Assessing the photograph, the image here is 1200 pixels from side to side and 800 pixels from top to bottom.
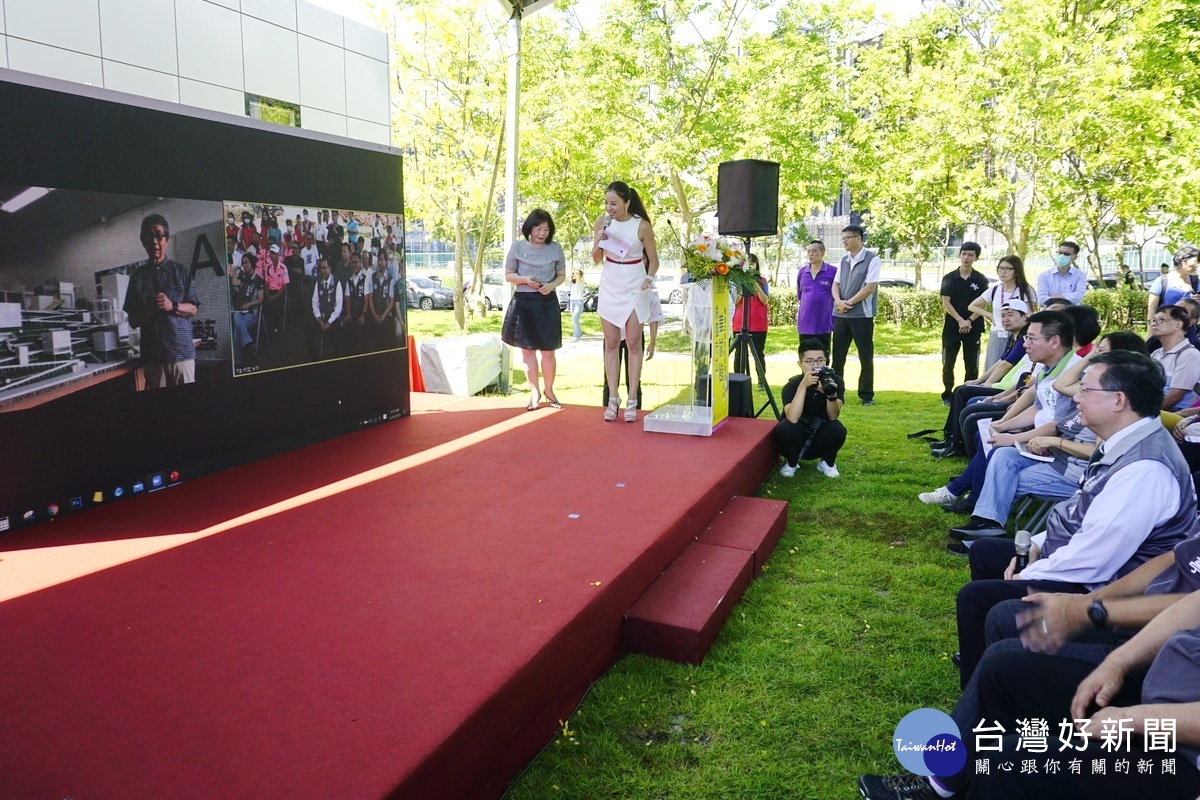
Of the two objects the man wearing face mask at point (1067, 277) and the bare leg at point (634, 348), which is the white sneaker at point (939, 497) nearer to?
the bare leg at point (634, 348)

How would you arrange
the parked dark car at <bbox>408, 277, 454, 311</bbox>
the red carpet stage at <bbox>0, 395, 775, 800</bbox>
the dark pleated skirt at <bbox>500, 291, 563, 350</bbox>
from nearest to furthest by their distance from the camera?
the red carpet stage at <bbox>0, 395, 775, 800</bbox>, the dark pleated skirt at <bbox>500, 291, 563, 350</bbox>, the parked dark car at <bbox>408, 277, 454, 311</bbox>

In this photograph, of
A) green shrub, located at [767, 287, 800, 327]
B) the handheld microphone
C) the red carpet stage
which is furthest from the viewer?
green shrub, located at [767, 287, 800, 327]

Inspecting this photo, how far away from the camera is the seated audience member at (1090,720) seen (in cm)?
177

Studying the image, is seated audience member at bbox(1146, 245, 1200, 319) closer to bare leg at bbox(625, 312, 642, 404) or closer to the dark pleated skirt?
bare leg at bbox(625, 312, 642, 404)

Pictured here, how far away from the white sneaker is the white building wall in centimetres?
654

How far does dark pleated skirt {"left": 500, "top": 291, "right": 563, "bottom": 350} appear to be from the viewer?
6.39 meters

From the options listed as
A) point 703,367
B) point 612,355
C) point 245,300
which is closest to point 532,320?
point 612,355

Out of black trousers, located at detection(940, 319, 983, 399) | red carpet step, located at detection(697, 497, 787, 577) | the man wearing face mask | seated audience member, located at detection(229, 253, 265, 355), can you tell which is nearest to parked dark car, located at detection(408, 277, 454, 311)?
black trousers, located at detection(940, 319, 983, 399)

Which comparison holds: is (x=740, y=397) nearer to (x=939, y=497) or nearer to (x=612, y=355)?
(x=612, y=355)

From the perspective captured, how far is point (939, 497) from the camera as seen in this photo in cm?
514

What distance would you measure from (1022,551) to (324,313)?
4.28m

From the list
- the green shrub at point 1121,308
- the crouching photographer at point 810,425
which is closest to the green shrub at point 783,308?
the green shrub at point 1121,308

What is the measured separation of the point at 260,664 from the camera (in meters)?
2.50

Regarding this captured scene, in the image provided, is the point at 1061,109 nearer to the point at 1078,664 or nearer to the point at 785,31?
the point at 785,31
